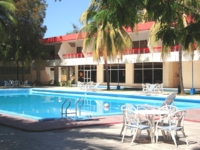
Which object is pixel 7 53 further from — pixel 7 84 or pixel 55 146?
pixel 55 146

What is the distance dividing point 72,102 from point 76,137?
12.1m

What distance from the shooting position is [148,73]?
2970 cm

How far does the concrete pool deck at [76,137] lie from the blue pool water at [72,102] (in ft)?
16.2

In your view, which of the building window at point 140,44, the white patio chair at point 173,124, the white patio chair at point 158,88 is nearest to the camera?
the white patio chair at point 173,124

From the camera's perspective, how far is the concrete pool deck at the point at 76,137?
613 centimetres

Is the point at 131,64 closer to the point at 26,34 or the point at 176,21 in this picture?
the point at 26,34

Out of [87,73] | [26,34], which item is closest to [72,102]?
[26,34]

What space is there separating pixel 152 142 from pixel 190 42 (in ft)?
13.3

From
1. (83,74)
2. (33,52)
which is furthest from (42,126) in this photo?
(83,74)

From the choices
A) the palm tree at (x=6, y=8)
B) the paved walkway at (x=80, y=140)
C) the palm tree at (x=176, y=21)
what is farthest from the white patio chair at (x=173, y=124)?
the palm tree at (x=6, y=8)

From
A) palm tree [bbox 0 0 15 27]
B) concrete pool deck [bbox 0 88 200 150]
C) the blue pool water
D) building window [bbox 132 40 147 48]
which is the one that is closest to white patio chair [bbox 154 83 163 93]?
the blue pool water

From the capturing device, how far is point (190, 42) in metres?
2.76

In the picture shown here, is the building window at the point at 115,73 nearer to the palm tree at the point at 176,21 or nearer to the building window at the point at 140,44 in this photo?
the building window at the point at 140,44

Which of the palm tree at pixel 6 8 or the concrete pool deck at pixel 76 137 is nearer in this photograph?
the concrete pool deck at pixel 76 137
